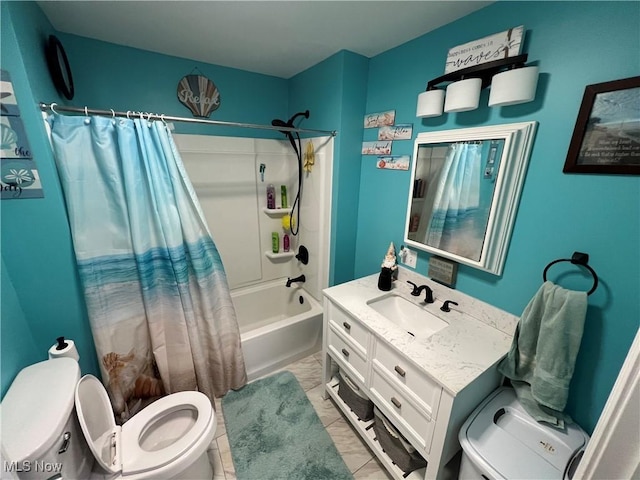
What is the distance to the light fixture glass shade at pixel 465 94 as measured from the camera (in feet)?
3.67

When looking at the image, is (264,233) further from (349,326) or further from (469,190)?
(469,190)

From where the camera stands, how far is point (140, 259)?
4.33 ft

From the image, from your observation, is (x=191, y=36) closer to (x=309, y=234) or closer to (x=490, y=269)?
(x=309, y=234)

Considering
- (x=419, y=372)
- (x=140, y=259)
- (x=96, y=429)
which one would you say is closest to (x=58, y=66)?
(x=140, y=259)

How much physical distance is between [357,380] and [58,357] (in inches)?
55.3


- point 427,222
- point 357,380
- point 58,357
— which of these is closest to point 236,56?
point 427,222

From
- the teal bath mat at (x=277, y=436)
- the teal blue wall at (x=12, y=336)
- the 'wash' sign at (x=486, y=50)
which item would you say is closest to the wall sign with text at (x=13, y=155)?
the teal blue wall at (x=12, y=336)

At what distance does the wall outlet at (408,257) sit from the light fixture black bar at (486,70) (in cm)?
93

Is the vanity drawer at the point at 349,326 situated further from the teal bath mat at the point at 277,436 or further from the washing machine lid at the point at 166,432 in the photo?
the washing machine lid at the point at 166,432

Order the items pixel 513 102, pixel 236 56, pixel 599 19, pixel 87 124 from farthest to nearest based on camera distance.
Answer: pixel 236 56 → pixel 87 124 → pixel 513 102 → pixel 599 19

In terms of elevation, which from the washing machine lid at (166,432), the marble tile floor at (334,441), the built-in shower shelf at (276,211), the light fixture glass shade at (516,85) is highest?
the light fixture glass shade at (516,85)

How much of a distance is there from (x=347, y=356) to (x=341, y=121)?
1.51 m

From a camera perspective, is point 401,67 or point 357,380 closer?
point 357,380

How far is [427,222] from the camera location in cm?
148
